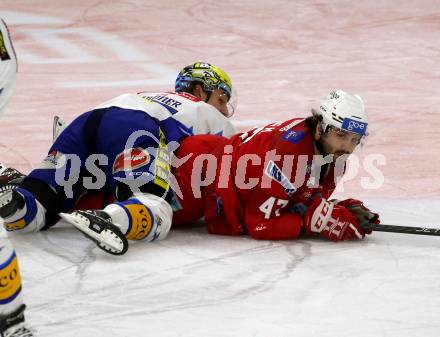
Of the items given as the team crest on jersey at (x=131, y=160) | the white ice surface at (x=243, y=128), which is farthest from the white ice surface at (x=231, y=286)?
the team crest on jersey at (x=131, y=160)

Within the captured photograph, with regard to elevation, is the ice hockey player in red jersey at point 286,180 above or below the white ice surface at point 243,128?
above

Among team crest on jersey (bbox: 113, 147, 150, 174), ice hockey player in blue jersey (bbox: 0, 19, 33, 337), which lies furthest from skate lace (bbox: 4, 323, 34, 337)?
team crest on jersey (bbox: 113, 147, 150, 174)

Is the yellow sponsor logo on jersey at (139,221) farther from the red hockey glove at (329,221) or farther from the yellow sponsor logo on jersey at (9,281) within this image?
the yellow sponsor logo on jersey at (9,281)

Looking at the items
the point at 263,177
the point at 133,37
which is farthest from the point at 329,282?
the point at 133,37

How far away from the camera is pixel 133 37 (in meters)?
9.65

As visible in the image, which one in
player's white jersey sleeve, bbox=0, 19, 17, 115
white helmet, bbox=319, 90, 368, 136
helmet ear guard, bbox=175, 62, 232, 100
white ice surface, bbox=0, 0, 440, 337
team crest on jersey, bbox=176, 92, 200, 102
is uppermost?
player's white jersey sleeve, bbox=0, 19, 17, 115

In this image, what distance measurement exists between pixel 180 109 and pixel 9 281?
75.2 inches

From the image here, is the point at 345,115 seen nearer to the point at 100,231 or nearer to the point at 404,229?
the point at 404,229

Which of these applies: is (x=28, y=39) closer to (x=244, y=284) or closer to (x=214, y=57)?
(x=214, y=57)

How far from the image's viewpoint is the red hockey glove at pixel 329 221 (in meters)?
4.24

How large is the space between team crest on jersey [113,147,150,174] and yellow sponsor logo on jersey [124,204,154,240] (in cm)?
22

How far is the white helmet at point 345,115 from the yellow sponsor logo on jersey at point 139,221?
2.70 ft

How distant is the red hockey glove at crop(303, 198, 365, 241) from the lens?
4238 millimetres

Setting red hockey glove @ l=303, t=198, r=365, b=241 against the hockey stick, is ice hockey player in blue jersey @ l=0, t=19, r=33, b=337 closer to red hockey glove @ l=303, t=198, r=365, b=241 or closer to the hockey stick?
red hockey glove @ l=303, t=198, r=365, b=241
